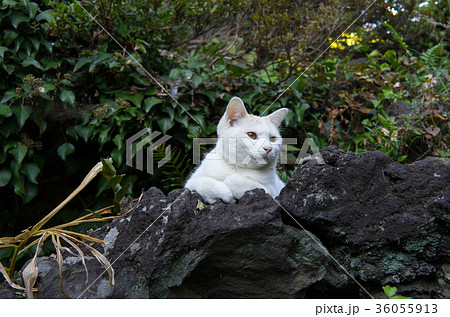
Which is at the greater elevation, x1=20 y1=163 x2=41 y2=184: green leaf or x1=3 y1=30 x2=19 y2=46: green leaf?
x1=3 y1=30 x2=19 y2=46: green leaf

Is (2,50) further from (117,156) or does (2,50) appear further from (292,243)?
(292,243)

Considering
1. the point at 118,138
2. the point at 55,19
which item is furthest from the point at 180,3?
the point at 118,138

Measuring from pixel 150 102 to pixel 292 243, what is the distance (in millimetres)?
2713

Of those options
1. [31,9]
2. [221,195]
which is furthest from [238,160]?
[31,9]

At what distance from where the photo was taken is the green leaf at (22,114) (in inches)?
159

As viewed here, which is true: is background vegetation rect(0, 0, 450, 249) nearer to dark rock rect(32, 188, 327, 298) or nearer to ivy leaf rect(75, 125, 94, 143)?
ivy leaf rect(75, 125, 94, 143)

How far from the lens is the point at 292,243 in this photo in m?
2.50

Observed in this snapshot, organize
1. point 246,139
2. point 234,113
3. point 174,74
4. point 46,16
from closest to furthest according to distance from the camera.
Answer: point 246,139 < point 234,113 < point 46,16 < point 174,74

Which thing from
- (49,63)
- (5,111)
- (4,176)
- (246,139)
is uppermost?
(49,63)

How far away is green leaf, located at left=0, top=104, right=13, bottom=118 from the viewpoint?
157 inches

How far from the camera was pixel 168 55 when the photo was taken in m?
5.05

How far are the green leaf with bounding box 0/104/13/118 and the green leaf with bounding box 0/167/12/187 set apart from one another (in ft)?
1.99

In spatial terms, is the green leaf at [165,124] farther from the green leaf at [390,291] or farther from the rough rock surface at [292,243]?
the green leaf at [390,291]

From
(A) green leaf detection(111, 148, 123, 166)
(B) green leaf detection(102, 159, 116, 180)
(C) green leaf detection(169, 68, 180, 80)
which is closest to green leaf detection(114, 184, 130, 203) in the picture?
(B) green leaf detection(102, 159, 116, 180)
